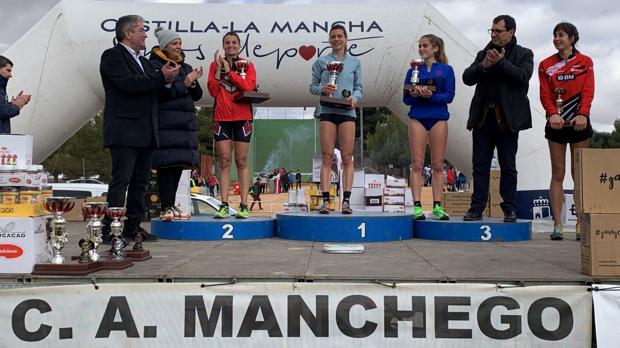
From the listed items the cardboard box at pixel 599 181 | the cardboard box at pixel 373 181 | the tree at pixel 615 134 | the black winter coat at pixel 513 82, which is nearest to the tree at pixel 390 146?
the tree at pixel 615 134

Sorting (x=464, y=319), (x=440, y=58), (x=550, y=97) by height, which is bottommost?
(x=464, y=319)

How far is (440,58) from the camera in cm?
520

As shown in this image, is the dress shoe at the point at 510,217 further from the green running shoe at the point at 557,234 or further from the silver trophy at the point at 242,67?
the silver trophy at the point at 242,67

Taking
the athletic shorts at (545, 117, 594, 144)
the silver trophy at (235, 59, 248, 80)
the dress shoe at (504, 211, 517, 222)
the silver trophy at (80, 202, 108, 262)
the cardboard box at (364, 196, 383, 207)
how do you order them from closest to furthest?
1. the silver trophy at (80, 202, 108, 262)
2. the athletic shorts at (545, 117, 594, 144)
3. the dress shoe at (504, 211, 517, 222)
4. the silver trophy at (235, 59, 248, 80)
5. the cardboard box at (364, 196, 383, 207)

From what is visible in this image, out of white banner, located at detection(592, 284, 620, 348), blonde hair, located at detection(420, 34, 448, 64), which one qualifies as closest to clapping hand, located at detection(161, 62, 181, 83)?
blonde hair, located at detection(420, 34, 448, 64)

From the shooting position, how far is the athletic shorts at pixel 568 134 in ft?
15.1

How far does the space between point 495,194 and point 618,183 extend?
5.49m

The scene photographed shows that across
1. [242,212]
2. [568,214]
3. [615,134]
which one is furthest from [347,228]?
[615,134]

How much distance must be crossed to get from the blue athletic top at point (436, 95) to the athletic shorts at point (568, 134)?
83cm

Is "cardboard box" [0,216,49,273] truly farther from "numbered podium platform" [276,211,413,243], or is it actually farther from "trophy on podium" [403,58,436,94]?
"trophy on podium" [403,58,436,94]

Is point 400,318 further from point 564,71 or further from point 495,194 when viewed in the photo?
point 495,194

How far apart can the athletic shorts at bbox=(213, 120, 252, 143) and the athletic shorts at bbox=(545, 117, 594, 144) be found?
2.41 metres

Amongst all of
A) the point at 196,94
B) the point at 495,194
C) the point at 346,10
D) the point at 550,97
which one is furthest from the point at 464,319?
the point at 346,10

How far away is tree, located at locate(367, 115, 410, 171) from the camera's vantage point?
46812mm
